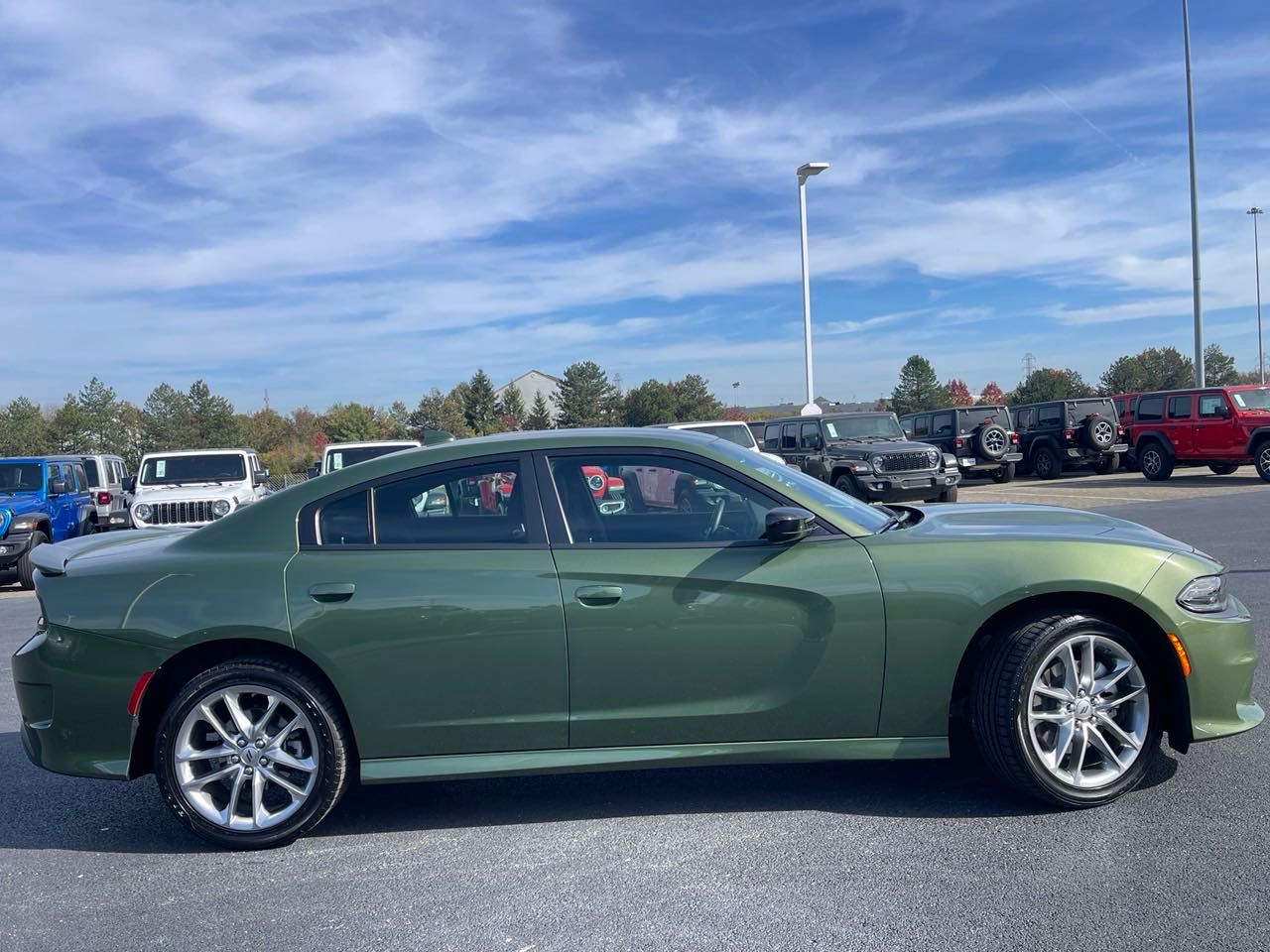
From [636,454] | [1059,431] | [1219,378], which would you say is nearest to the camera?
[636,454]

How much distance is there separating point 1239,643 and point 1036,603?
796 millimetres

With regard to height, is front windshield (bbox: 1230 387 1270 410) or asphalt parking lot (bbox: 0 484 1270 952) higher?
front windshield (bbox: 1230 387 1270 410)

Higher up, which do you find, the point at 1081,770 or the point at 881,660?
the point at 881,660

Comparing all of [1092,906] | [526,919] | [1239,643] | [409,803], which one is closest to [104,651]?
[409,803]

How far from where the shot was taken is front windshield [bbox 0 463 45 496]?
14508 mm

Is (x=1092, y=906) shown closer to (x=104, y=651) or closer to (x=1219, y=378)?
(x=104, y=651)

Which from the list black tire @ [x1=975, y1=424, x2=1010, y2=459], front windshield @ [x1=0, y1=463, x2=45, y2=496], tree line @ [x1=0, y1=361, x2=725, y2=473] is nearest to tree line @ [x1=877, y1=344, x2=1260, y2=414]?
tree line @ [x1=0, y1=361, x2=725, y2=473]

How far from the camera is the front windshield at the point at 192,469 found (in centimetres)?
1562

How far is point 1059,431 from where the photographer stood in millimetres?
24672

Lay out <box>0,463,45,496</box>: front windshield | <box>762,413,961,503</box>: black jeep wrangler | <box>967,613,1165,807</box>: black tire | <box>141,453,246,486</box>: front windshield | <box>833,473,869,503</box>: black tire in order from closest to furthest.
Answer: <box>967,613,1165,807</box>: black tire
<box>0,463,45,496</box>: front windshield
<box>141,453,246,486</box>: front windshield
<box>762,413,961,503</box>: black jeep wrangler
<box>833,473,869,503</box>: black tire

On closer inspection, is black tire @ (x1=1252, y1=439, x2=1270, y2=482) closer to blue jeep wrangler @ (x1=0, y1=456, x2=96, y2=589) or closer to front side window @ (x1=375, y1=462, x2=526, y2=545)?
front side window @ (x1=375, y1=462, x2=526, y2=545)

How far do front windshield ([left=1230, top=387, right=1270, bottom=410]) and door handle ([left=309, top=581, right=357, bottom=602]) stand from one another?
68.6 feet

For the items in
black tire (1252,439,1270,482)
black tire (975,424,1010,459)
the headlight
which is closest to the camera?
the headlight

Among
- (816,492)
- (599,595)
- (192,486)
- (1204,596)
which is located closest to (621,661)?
(599,595)
